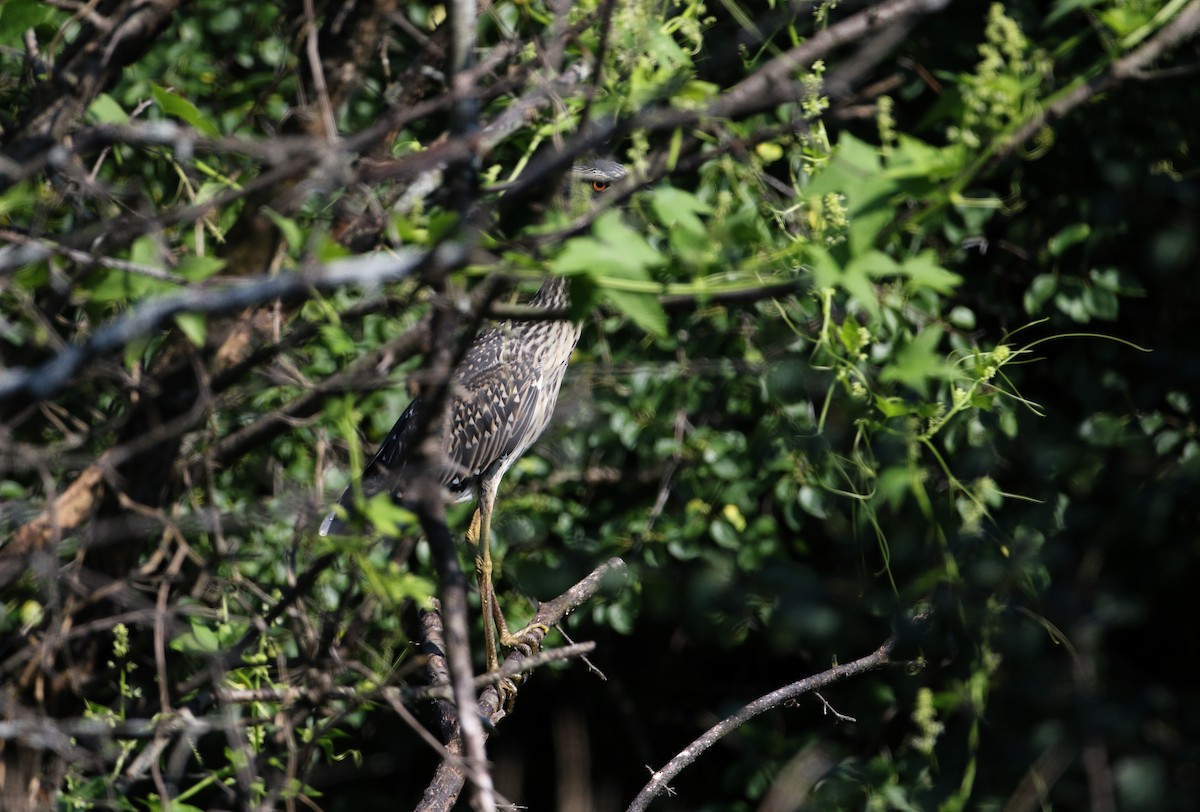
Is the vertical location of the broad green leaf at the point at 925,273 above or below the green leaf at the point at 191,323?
above

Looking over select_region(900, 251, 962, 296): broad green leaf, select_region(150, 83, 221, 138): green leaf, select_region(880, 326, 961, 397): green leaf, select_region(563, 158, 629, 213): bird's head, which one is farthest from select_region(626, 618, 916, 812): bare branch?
select_region(563, 158, 629, 213): bird's head

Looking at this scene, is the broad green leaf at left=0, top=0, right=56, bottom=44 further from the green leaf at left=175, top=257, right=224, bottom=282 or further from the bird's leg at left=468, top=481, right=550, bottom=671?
the bird's leg at left=468, top=481, right=550, bottom=671

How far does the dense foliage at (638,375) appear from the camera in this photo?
71.2 inches

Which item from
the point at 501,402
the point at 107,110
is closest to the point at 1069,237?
the point at 501,402

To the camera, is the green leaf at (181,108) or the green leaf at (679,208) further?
the green leaf at (181,108)

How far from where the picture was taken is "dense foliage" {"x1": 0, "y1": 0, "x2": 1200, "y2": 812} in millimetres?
1808

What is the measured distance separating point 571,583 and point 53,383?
221cm

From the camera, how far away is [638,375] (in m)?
4.24

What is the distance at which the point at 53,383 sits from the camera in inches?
73.5

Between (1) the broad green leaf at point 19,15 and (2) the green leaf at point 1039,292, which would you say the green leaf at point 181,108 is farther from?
(2) the green leaf at point 1039,292

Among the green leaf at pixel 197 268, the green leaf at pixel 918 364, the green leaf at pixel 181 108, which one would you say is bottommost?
the green leaf at pixel 918 364

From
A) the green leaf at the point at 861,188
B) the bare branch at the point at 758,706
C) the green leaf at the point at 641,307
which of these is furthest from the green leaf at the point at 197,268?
the bare branch at the point at 758,706

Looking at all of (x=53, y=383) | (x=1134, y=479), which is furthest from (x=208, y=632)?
(x=1134, y=479)

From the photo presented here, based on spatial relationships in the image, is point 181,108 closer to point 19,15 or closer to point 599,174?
point 19,15
